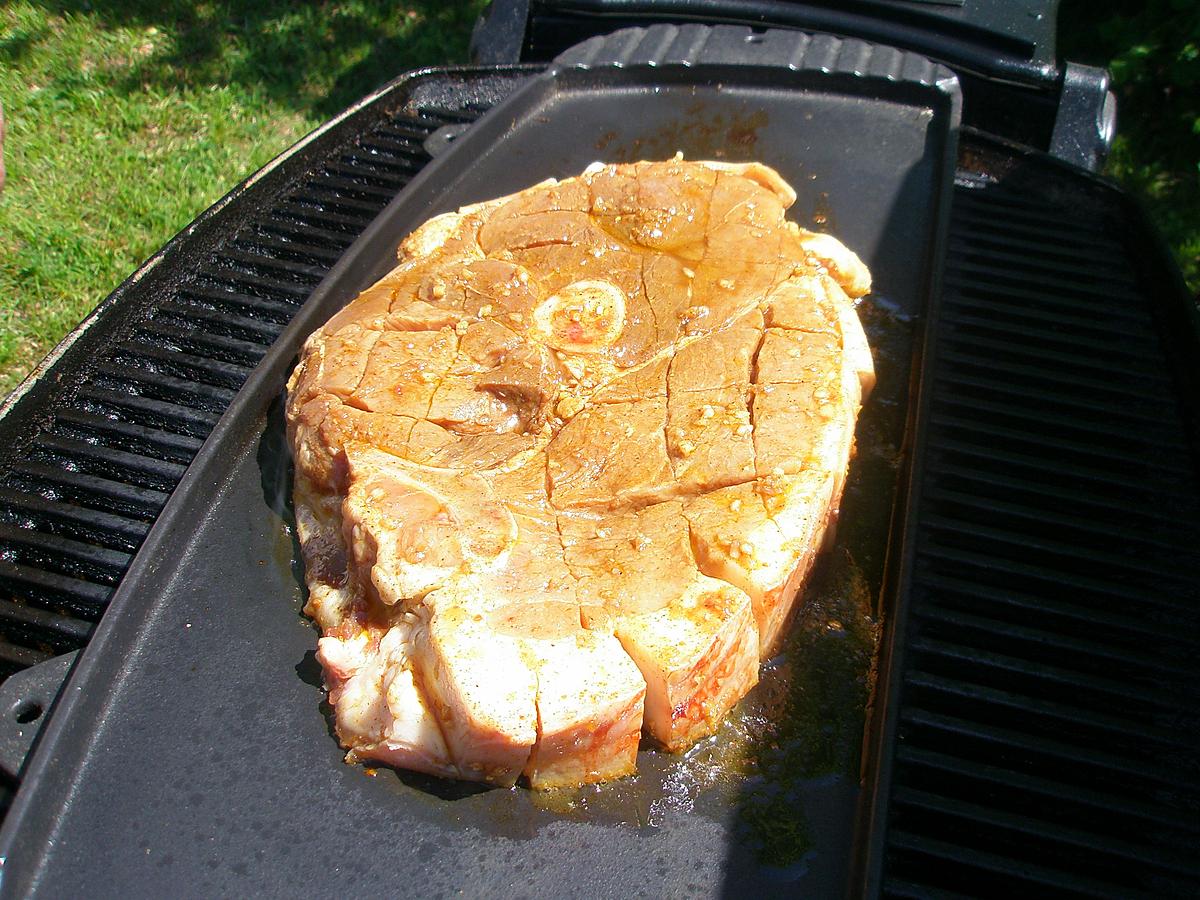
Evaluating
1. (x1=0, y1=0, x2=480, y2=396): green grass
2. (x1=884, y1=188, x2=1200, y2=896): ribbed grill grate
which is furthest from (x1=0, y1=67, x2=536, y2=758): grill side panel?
(x1=884, y1=188, x2=1200, y2=896): ribbed grill grate

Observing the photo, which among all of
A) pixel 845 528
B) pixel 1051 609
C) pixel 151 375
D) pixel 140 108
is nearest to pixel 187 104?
pixel 140 108

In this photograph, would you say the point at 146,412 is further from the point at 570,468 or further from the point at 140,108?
the point at 140,108

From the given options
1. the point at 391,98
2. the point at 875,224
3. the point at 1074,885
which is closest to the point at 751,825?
the point at 1074,885

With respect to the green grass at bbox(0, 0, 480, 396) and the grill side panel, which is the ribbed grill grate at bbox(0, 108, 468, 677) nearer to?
the grill side panel

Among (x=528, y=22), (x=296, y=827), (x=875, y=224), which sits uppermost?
(x=528, y=22)

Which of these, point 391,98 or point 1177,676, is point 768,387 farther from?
point 391,98

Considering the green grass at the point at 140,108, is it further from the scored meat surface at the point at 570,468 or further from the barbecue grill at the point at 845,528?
the scored meat surface at the point at 570,468

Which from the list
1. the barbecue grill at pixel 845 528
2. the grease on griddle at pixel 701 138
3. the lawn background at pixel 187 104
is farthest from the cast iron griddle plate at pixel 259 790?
the lawn background at pixel 187 104
